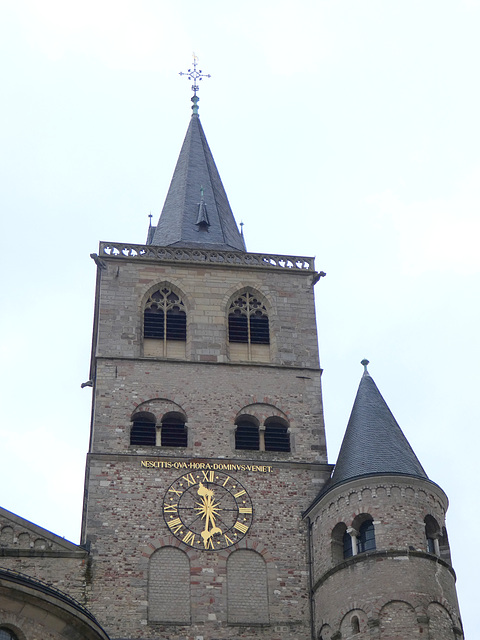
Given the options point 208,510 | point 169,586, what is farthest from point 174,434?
point 169,586

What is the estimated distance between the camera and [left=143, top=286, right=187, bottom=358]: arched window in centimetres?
4741

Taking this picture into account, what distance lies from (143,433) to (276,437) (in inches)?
181

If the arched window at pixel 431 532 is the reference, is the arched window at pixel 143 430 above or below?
above

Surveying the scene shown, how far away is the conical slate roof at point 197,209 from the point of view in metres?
53.0

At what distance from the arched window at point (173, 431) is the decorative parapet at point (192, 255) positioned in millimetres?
7241

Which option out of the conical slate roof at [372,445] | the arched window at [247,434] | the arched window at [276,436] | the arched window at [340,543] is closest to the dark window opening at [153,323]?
the arched window at [247,434]

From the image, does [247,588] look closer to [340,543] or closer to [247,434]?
[340,543]

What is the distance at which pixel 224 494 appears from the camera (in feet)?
141

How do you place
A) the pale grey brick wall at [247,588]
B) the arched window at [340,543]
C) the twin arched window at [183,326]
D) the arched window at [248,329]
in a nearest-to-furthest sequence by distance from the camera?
the arched window at [340,543] < the pale grey brick wall at [247,588] < the twin arched window at [183,326] < the arched window at [248,329]

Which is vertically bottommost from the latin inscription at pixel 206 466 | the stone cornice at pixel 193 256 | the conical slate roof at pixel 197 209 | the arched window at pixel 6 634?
the arched window at pixel 6 634

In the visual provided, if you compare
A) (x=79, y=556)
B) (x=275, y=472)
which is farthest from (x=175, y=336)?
(x=79, y=556)

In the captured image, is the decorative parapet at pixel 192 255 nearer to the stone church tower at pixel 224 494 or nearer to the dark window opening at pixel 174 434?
the stone church tower at pixel 224 494

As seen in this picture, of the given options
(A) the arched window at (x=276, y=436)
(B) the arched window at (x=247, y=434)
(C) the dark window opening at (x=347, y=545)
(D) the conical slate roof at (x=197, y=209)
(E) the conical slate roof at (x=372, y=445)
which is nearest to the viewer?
(C) the dark window opening at (x=347, y=545)

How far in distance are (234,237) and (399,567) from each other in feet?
65.7
